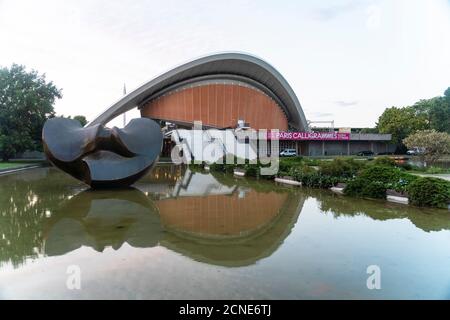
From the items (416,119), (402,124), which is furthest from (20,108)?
(416,119)

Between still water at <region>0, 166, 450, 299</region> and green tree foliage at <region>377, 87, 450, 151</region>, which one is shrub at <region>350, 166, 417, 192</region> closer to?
still water at <region>0, 166, 450, 299</region>

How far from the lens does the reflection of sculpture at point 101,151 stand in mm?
14234

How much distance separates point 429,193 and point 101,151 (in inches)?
458

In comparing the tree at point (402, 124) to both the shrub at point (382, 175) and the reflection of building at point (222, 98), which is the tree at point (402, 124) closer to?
the reflection of building at point (222, 98)

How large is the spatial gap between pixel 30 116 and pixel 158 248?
96.5 feet

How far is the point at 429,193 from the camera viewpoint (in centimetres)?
1082

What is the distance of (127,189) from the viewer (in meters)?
15.1

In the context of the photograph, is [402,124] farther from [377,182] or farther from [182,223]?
[182,223]

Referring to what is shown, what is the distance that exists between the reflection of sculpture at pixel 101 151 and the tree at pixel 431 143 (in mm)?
14381

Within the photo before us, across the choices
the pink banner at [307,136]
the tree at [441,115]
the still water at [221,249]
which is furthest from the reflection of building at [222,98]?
the still water at [221,249]

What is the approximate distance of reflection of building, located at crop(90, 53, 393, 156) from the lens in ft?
127

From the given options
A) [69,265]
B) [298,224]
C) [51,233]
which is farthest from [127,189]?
[69,265]

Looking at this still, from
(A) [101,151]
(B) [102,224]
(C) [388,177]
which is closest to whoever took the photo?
(B) [102,224]

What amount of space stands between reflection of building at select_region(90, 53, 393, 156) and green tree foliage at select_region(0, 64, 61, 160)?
19.8ft
